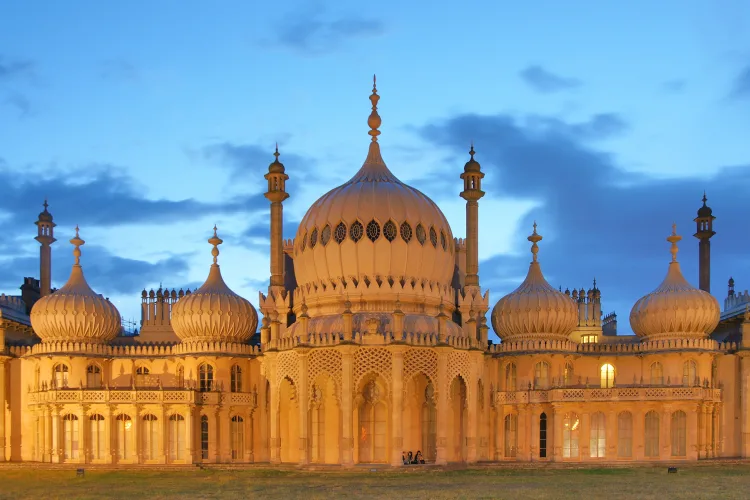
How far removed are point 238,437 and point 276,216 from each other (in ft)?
42.6

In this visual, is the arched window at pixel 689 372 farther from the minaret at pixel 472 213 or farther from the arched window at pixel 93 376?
the arched window at pixel 93 376

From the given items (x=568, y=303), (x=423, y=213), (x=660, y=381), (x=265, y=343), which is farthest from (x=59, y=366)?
(x=660, y=381)

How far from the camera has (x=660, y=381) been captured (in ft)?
203

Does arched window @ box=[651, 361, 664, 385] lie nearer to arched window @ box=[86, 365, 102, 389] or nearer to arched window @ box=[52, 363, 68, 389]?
arched window @ box=[86, 365, 102, 389]

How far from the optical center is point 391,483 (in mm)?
46031

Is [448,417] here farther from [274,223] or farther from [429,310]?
[274,223]

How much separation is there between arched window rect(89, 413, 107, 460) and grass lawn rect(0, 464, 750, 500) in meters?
3.67

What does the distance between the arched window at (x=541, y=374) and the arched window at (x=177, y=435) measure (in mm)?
20033

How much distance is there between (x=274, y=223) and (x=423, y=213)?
33.0 ft

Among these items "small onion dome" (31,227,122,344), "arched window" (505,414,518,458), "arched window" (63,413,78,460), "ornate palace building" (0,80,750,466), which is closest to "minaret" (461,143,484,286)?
"ornate palace building" (0,80,750,466)

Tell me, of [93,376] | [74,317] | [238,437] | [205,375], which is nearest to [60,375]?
[93,376]

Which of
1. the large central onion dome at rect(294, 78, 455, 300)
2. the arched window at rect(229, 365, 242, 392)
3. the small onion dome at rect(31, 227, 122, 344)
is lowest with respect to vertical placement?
the arched window at rect(229, 365, 242, 392)

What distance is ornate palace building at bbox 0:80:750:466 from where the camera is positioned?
2173 inches

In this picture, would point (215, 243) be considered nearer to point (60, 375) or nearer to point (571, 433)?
point (60, 375)
